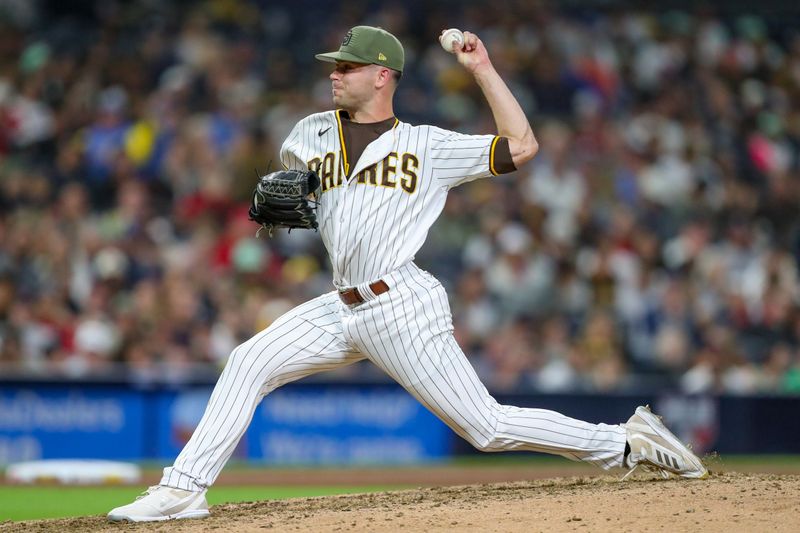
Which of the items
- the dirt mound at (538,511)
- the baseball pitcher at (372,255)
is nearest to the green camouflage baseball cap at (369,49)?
the baseball pitcher at (372,255)

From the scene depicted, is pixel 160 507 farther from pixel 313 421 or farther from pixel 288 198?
pixel 313 421

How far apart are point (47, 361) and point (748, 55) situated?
8.95m

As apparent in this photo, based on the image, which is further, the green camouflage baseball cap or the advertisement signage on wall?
the advertisement signage on wall

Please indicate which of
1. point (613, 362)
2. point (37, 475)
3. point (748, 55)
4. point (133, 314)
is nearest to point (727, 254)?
point (613, 362)

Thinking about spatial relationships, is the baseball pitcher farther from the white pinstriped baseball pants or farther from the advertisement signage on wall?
the advertisement signage on wall

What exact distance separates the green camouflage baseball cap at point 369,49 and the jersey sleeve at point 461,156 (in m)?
0.37

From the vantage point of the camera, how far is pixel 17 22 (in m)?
13.4

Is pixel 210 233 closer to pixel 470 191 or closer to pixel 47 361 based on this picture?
pixel 47 361

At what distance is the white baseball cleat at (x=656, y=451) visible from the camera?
5500mm

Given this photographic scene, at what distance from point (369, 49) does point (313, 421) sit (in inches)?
252

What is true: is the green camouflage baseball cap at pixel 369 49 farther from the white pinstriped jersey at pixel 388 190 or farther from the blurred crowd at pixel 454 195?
the blurred crowd at pixel 454 195

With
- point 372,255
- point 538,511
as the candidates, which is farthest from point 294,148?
point 538,511

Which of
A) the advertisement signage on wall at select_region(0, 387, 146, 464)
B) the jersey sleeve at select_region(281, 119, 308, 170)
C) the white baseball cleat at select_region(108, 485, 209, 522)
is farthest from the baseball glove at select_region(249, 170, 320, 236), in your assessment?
the advertisement signage on wall at select_region(0, 387, 146, 464)

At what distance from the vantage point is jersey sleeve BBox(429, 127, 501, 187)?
5059 mm
